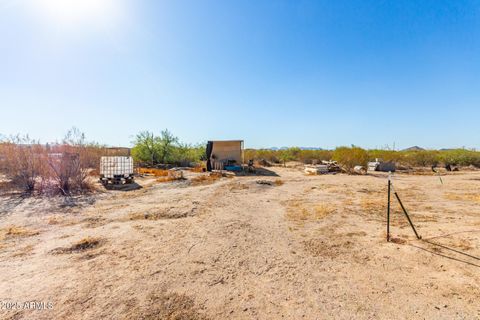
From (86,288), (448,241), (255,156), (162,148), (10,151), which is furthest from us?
(255,156)

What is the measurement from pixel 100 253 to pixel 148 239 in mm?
958

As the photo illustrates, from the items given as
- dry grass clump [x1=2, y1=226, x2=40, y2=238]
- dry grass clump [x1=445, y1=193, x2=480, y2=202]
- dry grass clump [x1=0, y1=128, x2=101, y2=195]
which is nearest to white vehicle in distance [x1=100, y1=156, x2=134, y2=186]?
dry grass clump [x1=0, y1=128, x2=101, y2=195]

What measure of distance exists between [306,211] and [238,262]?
13.3 feet

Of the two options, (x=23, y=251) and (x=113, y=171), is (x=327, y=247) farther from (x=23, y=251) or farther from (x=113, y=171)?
(x=113, y=171)

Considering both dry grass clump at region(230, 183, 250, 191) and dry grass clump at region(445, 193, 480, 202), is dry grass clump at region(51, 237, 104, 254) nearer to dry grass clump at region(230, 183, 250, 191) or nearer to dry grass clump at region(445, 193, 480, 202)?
dry grass clump at region(230, 183, 250, 191)

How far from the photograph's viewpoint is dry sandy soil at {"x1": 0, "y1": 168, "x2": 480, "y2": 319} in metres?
2.96

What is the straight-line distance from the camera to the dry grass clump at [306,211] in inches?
268

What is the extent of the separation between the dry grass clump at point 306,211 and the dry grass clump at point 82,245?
16.1 feet

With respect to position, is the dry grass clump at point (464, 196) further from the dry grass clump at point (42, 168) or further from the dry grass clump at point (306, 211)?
the dry grass clump at point (42, 168)

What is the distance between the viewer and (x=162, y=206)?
8086mm

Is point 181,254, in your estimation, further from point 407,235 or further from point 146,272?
point 407,235

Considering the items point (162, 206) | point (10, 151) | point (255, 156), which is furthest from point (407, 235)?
point (255, 156)

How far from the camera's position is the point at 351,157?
1897cm

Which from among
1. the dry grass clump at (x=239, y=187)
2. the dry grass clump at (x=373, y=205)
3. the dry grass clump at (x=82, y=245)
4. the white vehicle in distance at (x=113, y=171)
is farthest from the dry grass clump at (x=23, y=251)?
the dry grass clump at (x=373, y=205)
